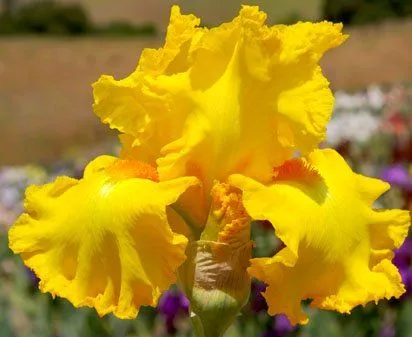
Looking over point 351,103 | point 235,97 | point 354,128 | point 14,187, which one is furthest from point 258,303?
point 351,103

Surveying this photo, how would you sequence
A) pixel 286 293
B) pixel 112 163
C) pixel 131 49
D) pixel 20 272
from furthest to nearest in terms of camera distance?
1. pixel 131 49
2. pixel 20 272
3. pixel 112 163
4. pixel 286 293

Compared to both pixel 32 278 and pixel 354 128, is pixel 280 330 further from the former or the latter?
pixel 354 128

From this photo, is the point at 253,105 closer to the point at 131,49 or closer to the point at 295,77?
the point at 295,77

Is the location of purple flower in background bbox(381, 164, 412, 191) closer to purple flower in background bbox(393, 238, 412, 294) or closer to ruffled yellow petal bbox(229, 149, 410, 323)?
purple flower in background bbox(393, 238, 412, 294)

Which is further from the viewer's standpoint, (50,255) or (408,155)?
(408,155)

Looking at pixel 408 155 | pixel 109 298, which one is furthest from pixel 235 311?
pixel 408 155

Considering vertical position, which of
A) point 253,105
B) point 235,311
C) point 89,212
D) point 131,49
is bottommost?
point 131,49

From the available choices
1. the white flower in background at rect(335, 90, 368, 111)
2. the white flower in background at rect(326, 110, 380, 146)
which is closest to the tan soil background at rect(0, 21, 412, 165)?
the white flower in background at rect(335, 90, 368, 111)
